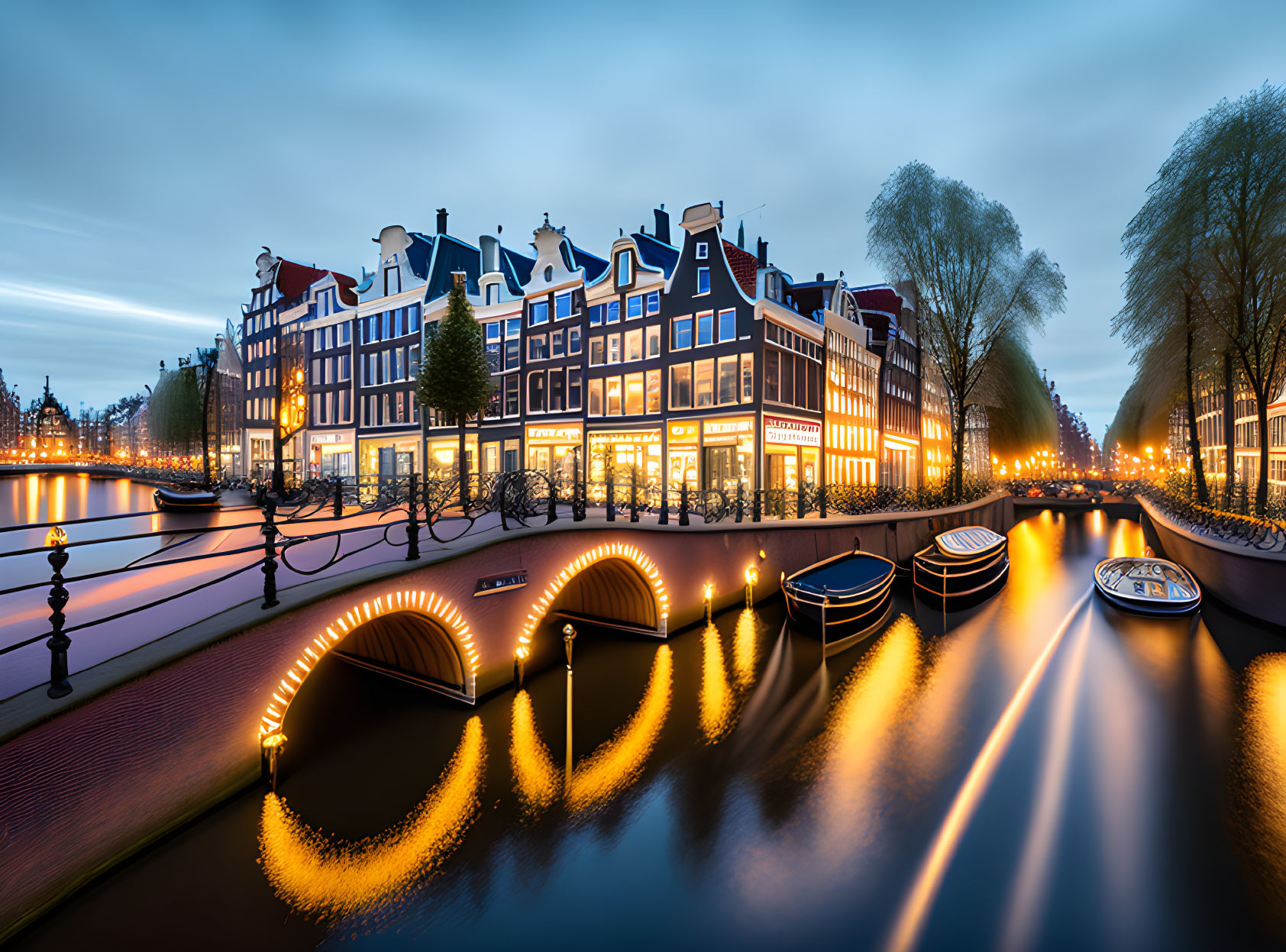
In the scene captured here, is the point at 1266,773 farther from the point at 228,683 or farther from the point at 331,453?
the point at 331,453

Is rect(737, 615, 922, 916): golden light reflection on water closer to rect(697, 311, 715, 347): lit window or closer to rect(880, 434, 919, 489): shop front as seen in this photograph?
rect(697, 311, 715, 347): lit window

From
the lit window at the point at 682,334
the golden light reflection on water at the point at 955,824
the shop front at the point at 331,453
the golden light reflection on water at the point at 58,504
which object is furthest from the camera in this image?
the shop front at the point at 331,453

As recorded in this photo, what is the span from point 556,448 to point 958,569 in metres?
22.6

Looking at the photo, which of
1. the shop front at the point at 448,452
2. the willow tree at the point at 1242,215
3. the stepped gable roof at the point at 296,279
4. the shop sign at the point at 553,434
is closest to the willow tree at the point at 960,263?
the willow tree at the point at 1242,215

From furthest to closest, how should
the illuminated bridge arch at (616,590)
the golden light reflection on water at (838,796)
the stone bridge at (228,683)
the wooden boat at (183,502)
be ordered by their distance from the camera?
the wooden boat at (183,502), the illuminated bridge arch at (616,590), the golden light reflection on water at (838,796), the stone bridge at (228,683)

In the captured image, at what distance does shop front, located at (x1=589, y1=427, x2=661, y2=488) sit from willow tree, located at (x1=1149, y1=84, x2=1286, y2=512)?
24578 millimetres

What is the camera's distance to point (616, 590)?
18297mm

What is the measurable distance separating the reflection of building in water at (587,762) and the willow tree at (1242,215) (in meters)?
25.8

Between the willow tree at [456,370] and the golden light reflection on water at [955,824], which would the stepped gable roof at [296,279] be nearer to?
the willow tree at [456,370]

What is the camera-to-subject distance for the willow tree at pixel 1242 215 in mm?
21703

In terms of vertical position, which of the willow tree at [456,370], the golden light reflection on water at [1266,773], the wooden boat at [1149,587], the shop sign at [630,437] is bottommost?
the golden light reflection on water at [1266,773]

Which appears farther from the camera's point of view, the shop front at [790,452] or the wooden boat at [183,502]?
the shop front at [790,452]

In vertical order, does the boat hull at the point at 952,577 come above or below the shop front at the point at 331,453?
below

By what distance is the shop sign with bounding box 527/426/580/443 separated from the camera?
3434 centimetres
